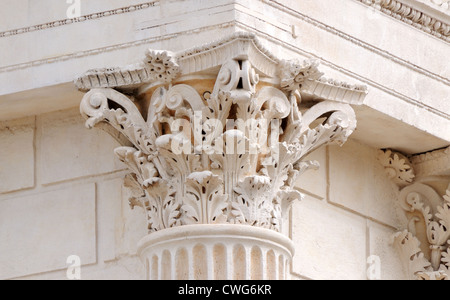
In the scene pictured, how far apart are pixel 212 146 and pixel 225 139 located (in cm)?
11

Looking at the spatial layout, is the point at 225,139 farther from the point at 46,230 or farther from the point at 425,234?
the point at 425,234

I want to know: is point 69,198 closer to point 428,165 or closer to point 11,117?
point 11,117

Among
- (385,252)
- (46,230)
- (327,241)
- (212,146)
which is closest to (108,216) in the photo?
(46,230)

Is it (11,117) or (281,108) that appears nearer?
(281,108)

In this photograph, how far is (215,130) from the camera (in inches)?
572

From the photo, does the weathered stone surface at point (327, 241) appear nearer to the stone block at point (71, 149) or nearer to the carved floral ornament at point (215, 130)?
the carved floral ornament at point (215, 130)

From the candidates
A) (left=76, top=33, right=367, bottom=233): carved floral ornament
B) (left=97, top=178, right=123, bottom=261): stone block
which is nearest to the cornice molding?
(left=76, top=33, right=367, bottom=233): carved floral ornament

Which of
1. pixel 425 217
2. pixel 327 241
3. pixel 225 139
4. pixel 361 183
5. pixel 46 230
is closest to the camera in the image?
pixel 225 139

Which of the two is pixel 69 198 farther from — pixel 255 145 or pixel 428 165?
pixel 428 165

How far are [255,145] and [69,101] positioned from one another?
173 centimetres

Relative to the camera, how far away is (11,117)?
16016 millimetres

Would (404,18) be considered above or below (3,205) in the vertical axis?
above

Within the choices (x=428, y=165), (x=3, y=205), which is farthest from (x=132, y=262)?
(x=428, y=165)
